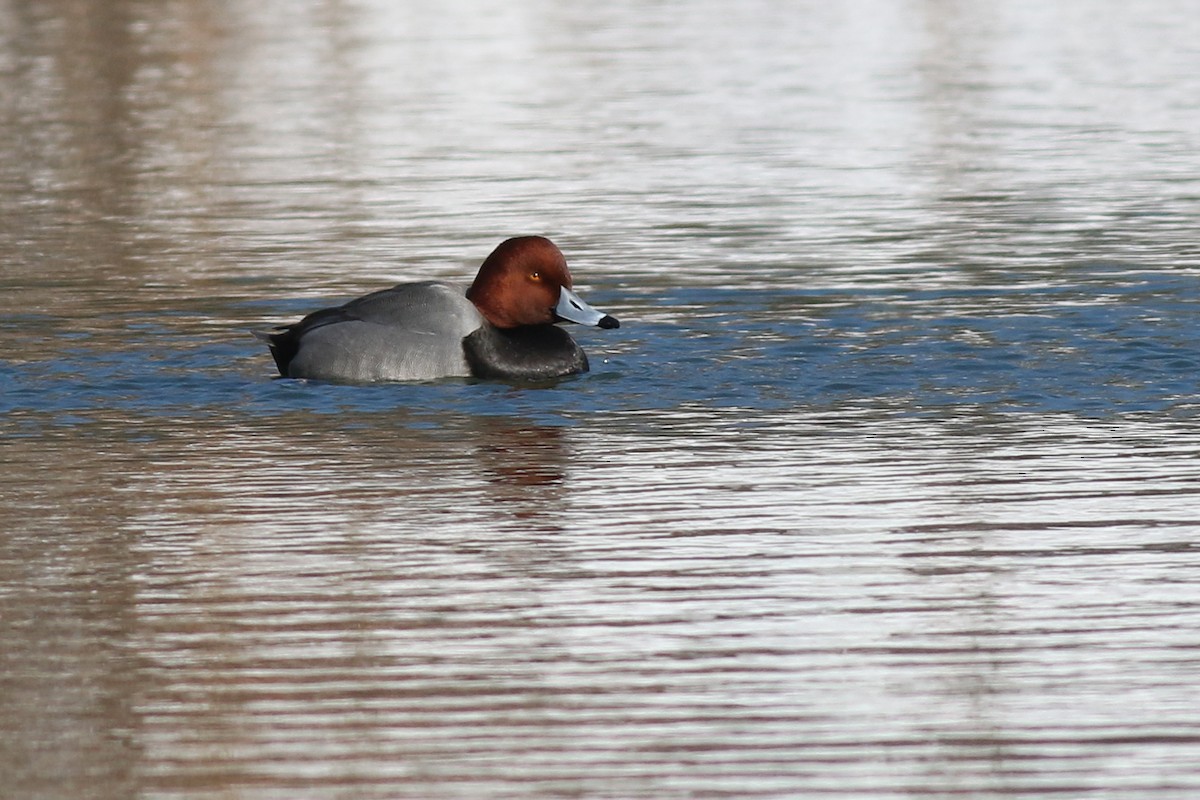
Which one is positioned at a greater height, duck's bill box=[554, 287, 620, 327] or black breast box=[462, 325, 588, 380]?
duck's bill box=[554, 287, 620, 327]

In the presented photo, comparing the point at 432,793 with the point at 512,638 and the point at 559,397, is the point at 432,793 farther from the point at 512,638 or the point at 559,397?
the point at 559,397

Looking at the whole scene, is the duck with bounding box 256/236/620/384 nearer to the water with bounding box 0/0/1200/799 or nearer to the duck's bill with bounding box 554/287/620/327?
the duck's bill with bounding box 554/287/620/327

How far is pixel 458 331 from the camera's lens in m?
11.4

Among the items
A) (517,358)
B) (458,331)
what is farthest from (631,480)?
(458,331)

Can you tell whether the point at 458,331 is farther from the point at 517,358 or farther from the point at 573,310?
the point at 573,310

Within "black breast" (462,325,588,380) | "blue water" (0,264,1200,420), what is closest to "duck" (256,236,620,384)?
"black breast" (462,325,588,380)

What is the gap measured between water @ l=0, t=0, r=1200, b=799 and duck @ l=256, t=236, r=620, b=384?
160 mm

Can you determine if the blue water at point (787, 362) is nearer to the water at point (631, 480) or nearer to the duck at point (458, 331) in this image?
the water at point (631, 480)

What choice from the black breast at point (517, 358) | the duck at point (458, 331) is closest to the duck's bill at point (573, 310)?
the duck at point (458, 331)

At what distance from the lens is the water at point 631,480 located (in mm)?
5770

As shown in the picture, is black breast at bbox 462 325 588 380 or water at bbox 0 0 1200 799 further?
black breast at bbox 462 325 588 380

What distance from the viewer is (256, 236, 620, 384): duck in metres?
Answer: 11.2

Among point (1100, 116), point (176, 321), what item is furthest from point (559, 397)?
point (1100, 116)

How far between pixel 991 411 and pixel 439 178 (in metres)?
10.3
